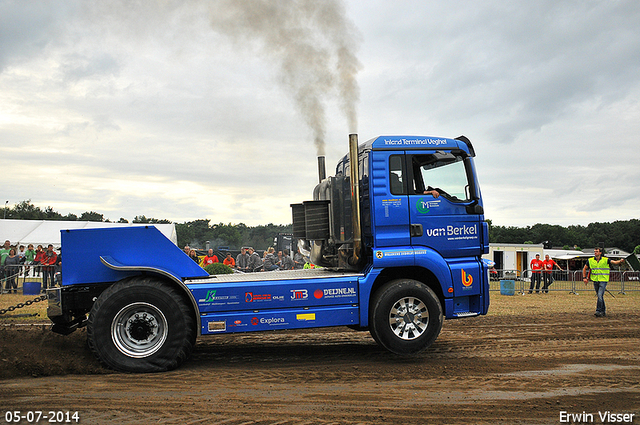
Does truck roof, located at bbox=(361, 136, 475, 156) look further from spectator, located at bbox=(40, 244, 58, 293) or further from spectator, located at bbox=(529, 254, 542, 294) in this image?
spectator, located at bbox=(529, 254, 542, 294)

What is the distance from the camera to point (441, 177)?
7465 mm

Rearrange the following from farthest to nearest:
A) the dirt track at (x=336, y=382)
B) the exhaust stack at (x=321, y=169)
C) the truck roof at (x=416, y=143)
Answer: the exhaust stack at (x=321, y=169)
the truck roof at (x=416, y=143)
the dirt track at (x=336, y=382)

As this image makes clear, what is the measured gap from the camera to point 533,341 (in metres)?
8.60

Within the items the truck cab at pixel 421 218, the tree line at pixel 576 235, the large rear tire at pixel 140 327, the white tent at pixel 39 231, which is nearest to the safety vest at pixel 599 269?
the truck cab at pixel 421 218

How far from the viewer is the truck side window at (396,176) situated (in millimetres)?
7207

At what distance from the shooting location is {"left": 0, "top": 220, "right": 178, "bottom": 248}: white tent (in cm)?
2652

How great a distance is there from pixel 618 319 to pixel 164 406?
1097 cm

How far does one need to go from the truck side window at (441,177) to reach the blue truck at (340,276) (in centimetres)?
2

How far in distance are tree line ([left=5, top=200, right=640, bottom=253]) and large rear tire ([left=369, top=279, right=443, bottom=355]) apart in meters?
47.7

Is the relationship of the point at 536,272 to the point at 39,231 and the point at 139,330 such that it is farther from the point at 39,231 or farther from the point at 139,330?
the point at 39,231

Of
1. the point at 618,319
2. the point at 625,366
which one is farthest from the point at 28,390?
the point at 618,319

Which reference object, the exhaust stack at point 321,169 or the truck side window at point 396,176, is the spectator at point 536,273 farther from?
the truck side window at point 396,176

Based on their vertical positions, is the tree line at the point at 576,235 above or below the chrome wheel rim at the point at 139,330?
above

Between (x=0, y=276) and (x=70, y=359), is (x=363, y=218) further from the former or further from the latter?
(x=0, y=276)
